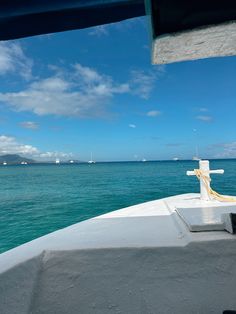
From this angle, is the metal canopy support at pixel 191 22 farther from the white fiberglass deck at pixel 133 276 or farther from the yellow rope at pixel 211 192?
the yellow rope at pixel 211 192

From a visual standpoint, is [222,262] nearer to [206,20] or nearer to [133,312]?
[133,312]

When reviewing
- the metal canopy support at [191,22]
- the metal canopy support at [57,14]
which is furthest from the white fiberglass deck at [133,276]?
the metal canopy support at [57,14]

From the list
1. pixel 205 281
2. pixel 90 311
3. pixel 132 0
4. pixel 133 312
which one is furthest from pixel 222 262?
pixel 132 0

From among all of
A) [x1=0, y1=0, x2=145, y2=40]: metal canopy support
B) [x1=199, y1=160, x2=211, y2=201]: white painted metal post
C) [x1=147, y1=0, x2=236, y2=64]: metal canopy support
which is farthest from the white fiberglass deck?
[x1=199, y1=160, x2=211, y2=201]: white painted metal post

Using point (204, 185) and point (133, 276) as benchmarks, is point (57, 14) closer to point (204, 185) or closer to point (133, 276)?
point (133, 276)

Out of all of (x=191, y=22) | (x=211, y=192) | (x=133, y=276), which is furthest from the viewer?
(x=211, y=192)

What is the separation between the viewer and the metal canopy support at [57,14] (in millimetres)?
1280

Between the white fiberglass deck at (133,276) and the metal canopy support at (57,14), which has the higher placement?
the metal canopy support at (57,14)

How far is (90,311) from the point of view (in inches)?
59.1

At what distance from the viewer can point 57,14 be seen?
4.48ft

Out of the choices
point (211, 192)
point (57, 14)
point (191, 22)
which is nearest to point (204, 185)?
point (211, 192)

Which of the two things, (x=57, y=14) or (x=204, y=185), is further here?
(x=204, y=185)

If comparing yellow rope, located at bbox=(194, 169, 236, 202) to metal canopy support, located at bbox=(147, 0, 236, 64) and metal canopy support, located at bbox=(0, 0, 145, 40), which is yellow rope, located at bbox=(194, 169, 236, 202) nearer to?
metal canopy support, located at bbox=(147, 0, 236, 64)

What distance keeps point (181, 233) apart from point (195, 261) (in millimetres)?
260
